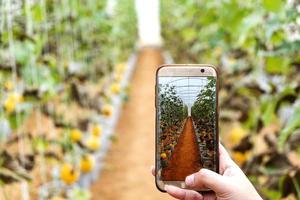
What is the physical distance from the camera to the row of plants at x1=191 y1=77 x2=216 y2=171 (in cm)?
81

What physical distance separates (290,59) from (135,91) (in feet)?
18.2

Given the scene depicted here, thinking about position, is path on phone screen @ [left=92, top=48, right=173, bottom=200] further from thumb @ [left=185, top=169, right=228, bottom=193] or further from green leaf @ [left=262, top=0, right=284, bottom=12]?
thumb @ [left=185, top=169, right=228, bottom=193]

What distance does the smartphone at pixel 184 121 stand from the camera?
0.81 metres

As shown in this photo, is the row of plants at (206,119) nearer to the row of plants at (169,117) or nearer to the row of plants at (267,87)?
the row of plants at (169,117)

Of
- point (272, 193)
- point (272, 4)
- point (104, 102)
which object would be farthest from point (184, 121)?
point (104, 102)

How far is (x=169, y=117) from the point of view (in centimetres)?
82

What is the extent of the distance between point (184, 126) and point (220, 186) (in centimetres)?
13

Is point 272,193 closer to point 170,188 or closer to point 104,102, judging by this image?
point 170,188

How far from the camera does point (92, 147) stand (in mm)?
3104

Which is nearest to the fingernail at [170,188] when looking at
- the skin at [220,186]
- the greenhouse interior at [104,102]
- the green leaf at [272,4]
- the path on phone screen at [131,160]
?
the skin at [220,186]

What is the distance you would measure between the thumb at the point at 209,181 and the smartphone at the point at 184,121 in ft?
0.14

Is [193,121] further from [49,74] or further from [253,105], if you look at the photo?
[253,105]

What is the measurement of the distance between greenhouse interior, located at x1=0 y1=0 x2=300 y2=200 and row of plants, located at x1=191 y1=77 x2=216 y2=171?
0.10ft

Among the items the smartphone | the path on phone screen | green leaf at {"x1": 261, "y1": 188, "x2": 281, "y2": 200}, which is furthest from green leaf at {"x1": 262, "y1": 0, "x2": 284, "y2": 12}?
the path on phone screen
